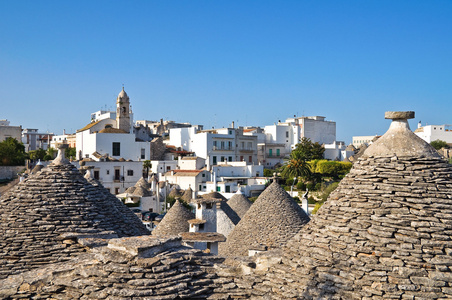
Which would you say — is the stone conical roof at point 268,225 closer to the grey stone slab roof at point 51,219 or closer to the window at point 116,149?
the grey stone slab roof at point 51,219

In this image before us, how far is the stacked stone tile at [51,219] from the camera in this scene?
7.09 m

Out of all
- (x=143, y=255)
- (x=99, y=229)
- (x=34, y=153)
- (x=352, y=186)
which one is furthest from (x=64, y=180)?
(x=34, y=153)

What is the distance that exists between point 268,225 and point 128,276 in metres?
7.11

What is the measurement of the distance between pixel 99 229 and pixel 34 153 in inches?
1883

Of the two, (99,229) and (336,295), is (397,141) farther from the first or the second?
(99,229)

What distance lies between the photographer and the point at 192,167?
45906mm

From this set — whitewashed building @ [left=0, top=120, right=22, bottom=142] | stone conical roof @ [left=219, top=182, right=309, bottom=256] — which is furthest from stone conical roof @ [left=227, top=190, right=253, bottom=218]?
whitewashed building @ [left=0, top=120, right=22, bottom=142]

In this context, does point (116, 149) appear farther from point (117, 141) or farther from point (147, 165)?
point (147, 165)

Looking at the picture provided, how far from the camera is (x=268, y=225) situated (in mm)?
12109

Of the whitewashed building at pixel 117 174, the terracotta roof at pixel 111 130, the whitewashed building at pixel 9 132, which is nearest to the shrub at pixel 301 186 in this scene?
the whitewashed building at pixel 117 174

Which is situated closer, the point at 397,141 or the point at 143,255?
the point at 143,255

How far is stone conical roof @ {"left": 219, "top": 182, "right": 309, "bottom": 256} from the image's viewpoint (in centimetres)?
1173

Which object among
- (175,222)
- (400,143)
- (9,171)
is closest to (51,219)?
(400,143)

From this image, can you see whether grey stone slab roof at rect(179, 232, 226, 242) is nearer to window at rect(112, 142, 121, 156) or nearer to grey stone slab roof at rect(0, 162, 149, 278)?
grey stone slab roof at rect(0, 162, 149, 278)
